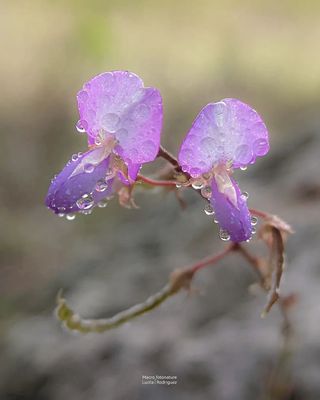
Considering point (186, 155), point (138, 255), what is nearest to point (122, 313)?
point (186, 155)

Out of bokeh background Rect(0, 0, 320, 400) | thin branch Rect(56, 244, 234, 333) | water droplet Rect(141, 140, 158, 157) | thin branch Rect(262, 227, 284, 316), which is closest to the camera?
water droplet Rect(141, 140, 158, 157)

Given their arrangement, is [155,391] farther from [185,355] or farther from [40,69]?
[40,69]

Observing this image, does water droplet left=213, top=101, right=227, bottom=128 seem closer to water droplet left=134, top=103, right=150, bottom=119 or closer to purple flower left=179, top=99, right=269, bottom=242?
purple flower left=179, top=99, right=269, bottom=242

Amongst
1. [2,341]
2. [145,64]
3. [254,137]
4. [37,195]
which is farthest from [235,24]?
[254,137]

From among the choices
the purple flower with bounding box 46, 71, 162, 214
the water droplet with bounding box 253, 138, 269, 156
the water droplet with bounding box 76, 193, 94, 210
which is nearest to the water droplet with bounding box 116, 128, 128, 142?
the purple flower with bounding box 46, 71, 162, 214

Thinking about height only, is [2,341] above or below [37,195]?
above

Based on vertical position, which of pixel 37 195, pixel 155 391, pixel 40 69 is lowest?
pixel 37 195

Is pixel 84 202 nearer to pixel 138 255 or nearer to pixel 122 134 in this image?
pixel 122 134
